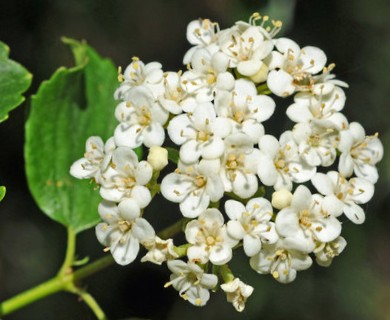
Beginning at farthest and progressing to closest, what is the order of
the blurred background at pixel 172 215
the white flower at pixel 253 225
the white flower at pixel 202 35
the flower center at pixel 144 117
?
1. the blurred background at pixel 172 215
2. the white flower at pixel 202 35
3. the flower center at pixel 144 117
4. the white flower at pixel 253 225

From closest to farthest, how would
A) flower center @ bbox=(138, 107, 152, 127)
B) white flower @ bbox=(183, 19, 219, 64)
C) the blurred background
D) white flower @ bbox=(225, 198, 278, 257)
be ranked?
white flower @ bbox=(225, 198, 278, 257) → flower center @ bbox=(138, 107, 152, 127) → white flower @ bbox=(183, 19, 219, 64) → the blurred background

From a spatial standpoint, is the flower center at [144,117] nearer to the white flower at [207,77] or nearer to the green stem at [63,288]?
the white flower at [207,77]

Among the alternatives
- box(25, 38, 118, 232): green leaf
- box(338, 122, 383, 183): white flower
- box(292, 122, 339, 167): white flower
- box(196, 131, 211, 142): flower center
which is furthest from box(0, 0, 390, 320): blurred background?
box(196, 131, 211, 142): flower center

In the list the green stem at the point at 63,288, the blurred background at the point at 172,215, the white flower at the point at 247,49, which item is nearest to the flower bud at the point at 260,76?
the white flower at the point at 247,49

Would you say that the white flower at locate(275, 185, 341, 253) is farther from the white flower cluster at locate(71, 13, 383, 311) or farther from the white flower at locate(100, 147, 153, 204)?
the white flower at locate(100, 147, 153, 204)

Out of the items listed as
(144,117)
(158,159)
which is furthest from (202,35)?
(158,159)

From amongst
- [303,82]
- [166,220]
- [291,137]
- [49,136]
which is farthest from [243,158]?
[166,220]
